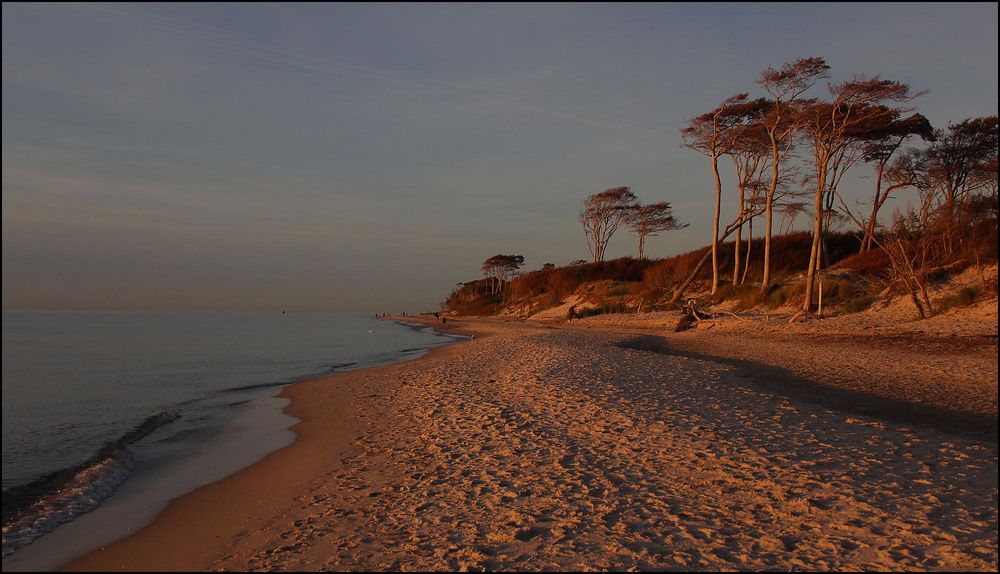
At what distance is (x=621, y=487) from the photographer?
566cm

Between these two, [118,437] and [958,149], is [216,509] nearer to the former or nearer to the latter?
[118,437]

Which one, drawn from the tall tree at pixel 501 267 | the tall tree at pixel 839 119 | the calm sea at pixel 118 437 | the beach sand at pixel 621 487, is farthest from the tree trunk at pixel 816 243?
the tall tree at pixel 501 267

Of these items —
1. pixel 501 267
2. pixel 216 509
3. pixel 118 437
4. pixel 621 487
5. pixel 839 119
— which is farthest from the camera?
pixel 501 267

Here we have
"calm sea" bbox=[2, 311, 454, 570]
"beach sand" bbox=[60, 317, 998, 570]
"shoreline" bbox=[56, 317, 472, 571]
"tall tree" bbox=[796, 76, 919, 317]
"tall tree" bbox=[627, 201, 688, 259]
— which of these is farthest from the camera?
"tall tree" bbox=[627, 201, 688, 259]

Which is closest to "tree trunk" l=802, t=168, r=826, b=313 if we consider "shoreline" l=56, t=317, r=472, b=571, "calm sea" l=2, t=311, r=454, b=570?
"calm sea" l=2, t=311, r=454, b=570

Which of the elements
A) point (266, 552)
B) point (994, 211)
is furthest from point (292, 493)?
point (994, 211)

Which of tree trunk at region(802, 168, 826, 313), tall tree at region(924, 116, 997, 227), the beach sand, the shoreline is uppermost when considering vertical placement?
tall tree at region(924, 116, 997, 227)

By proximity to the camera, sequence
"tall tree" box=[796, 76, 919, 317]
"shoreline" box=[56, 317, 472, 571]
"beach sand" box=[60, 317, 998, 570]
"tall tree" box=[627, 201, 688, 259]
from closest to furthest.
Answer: "beach sand" box=[60, 317, 998, 570] → "shoreline" box=[56, 317, 472, 571] → "tall tree" box=[796, 76, 919, 317] → "tall tree" box=[627, 201, 688, 259]

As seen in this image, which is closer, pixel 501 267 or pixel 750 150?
pixel 750 150

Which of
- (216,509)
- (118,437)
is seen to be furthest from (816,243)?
(118,437)

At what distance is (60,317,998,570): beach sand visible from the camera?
419 centimetres

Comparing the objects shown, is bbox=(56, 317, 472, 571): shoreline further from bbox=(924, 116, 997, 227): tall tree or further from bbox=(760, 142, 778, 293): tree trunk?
bbox=(924, 116, 997, 227): tall tree

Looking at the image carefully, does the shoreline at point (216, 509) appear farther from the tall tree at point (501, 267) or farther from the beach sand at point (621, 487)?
the tall tree at point (501, 267)

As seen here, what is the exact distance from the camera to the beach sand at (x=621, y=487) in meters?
4.19
